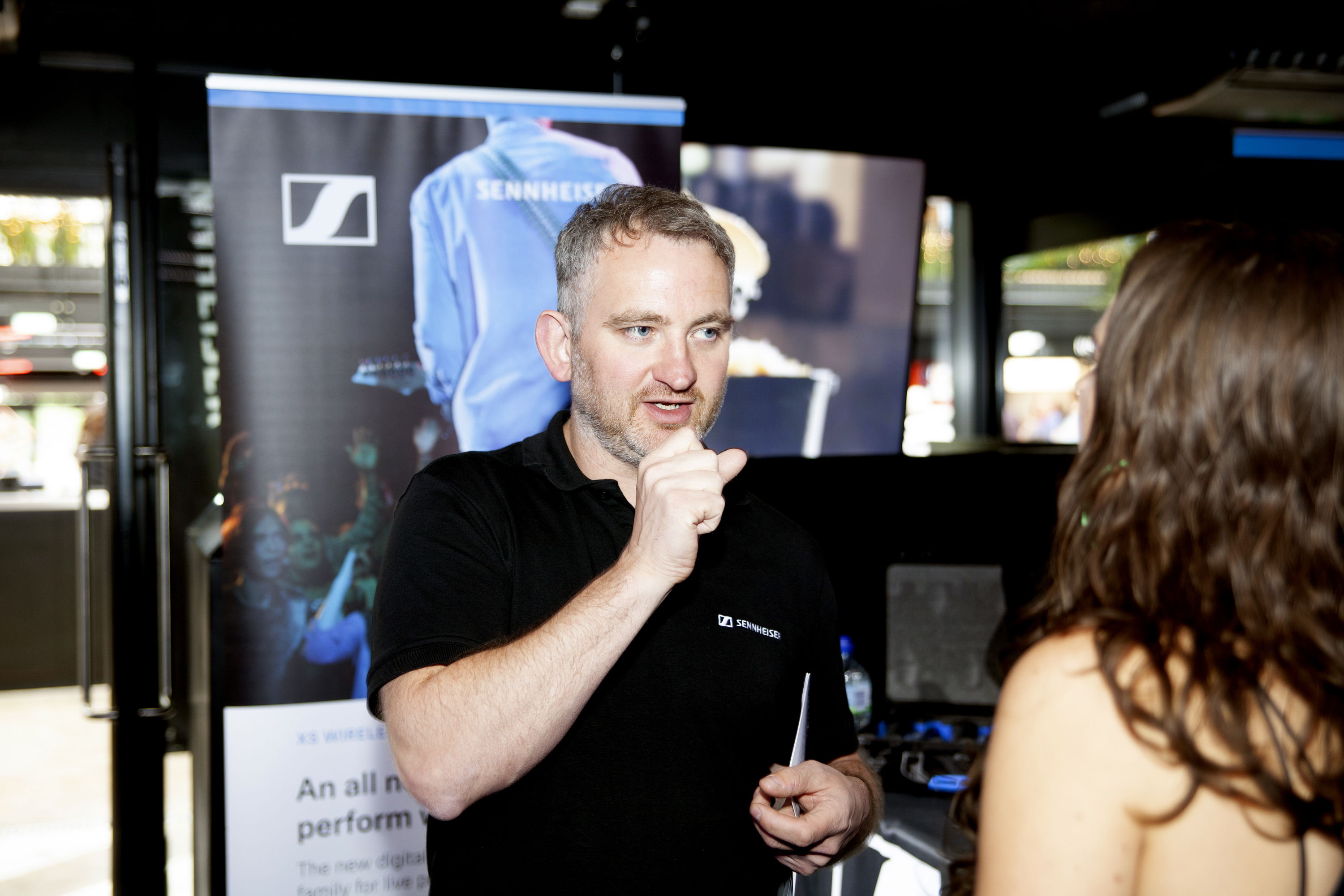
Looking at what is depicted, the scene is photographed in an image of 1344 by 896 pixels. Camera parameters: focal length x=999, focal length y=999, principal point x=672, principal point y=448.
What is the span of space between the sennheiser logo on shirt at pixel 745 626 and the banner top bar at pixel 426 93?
1715 millimetres

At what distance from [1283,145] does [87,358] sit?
1120cm

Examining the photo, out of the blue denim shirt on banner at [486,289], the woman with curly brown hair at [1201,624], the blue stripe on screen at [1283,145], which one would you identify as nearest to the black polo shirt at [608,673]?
the woman with curly brown hair at [1201,624]

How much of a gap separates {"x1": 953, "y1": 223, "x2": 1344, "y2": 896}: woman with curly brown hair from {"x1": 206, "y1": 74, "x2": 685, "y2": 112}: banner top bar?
204cm

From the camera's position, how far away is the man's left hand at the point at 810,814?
1.21 metres

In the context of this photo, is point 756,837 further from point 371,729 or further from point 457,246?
point 457,246

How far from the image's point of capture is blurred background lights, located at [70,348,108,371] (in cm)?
1070

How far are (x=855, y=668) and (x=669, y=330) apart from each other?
5.86 ft

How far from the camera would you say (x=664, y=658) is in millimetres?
1275

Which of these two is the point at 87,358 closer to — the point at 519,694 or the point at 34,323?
the point at 34,323

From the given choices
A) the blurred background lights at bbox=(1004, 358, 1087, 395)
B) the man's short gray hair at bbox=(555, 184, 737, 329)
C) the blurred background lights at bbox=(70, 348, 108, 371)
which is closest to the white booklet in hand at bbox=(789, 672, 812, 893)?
the man's short gray hair at bbox=(555, 184, 737, 329)

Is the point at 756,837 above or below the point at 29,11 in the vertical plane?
below

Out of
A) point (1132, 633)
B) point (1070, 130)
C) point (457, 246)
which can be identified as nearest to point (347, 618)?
point (457, 246)

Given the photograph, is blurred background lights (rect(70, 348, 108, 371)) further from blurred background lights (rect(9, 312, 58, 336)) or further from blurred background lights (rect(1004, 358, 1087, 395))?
blurred background lights (rect(1004, 358, 1087, 395))

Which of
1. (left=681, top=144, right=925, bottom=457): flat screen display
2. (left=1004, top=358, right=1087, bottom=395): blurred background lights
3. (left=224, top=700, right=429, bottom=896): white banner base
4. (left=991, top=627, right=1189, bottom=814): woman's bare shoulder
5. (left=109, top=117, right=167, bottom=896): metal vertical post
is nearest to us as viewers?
(left=991, top=627, right=1189, bottom=814): woman's bare shoulder
